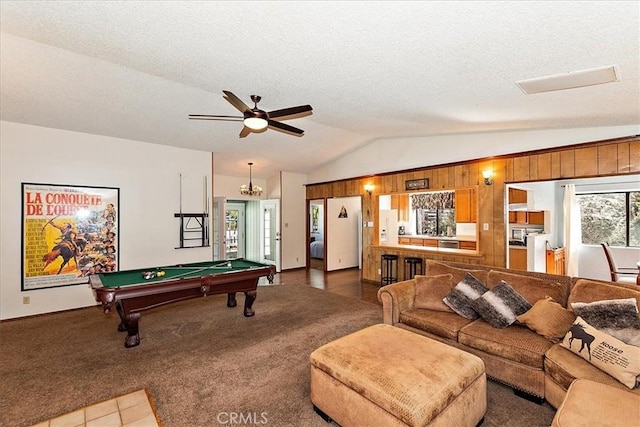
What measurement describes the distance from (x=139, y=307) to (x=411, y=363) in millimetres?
2963

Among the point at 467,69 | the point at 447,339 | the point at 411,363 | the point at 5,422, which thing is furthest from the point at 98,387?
the point at 467,69

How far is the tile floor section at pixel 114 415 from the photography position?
2.10 metres

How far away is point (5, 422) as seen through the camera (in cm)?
214

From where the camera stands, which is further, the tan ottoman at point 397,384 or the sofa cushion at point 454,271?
the sofa cushion at point 454,271

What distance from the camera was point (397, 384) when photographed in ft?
5.86

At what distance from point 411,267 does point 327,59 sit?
4.66 metres

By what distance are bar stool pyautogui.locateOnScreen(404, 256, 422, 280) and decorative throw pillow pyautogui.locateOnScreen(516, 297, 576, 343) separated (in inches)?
125

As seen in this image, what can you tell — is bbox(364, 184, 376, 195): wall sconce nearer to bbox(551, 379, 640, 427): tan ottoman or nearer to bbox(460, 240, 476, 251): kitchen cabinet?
bbox(460, 240, 476, 251): kitchen cabinet

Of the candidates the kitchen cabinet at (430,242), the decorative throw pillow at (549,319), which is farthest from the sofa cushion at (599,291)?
the kitchen cabinet at (430,242)

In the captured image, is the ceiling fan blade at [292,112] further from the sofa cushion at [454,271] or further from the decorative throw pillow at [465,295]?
the decorative throw pillow at [465,295]

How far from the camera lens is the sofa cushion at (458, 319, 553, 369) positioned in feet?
7.53

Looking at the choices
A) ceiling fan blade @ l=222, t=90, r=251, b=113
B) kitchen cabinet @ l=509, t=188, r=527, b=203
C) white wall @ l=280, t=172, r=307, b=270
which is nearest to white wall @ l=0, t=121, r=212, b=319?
white wall @ l=280, t=172, r=307, b=270

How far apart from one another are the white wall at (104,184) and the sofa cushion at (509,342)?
516 centimetres

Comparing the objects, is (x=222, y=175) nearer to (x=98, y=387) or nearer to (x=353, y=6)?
(x=98, y=387)
